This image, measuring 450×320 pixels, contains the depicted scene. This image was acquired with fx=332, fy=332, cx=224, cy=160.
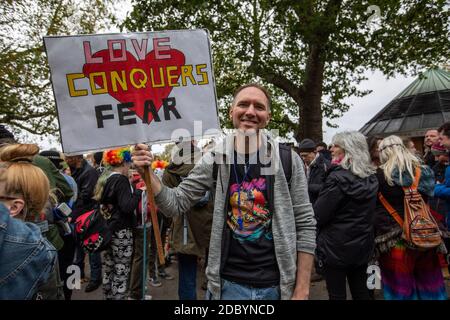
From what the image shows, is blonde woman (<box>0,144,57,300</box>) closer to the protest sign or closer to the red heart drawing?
the protest sign

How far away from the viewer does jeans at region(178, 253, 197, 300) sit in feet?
11.3

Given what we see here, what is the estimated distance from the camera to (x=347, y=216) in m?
2.98

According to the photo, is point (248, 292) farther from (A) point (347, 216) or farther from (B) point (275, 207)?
(A) point (347, 216)

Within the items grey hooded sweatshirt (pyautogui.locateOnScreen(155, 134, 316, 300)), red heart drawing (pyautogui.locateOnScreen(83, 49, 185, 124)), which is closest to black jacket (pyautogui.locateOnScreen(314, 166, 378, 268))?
grey hooded sweatshirt (pyautogui.locateOnScreen(155, 134, 316, 300))

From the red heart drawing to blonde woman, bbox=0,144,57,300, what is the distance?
0.66 meters

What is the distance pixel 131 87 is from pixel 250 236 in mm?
1158

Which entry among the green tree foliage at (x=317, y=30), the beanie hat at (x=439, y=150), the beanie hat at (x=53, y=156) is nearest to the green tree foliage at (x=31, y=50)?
the green tree foliage at (x=317, y=30)

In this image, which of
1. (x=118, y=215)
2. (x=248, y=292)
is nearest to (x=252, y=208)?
(x=248, y=292)

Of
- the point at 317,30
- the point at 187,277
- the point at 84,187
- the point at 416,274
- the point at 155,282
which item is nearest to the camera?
the point at 416,274

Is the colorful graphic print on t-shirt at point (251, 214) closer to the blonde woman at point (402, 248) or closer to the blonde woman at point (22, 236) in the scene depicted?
the blonde woman at point (22, 236)

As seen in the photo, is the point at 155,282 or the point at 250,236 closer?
the point at 250,236

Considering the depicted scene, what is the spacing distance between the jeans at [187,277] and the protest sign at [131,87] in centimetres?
185

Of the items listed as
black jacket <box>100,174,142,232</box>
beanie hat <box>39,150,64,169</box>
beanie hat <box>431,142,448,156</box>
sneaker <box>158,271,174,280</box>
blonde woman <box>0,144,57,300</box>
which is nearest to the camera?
blonde woman <box>0,144,57,300</box>
